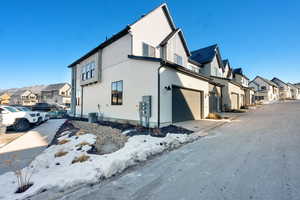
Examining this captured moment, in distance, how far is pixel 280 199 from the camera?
2.52 m

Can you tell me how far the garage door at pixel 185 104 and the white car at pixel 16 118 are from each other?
11089mm

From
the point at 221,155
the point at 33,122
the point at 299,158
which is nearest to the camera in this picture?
the point at 299,158

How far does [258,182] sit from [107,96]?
1193 centimetres

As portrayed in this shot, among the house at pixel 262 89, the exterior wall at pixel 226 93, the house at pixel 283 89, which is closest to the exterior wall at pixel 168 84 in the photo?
the exterior wall at pixel 226 93

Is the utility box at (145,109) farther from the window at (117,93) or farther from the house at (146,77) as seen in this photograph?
the window at (117,93)

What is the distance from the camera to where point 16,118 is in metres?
10.8

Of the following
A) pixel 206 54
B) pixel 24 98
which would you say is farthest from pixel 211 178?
pixel 24 98

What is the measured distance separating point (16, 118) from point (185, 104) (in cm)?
1241

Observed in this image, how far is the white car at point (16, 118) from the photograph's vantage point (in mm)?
10278

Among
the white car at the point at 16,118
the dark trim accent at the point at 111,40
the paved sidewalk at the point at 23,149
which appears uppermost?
the dark trim accent at the point at 111,40

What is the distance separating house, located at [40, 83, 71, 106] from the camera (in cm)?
4601

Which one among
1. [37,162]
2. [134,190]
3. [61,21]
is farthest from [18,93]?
[134,190]

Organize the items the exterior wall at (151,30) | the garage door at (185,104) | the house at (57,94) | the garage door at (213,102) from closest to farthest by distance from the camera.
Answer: the garage door at (185,104)
the exterior wall at (151,30)
the garage door at (213,102)
the house at (57,94)

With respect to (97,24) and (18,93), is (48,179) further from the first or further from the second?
(18,93)
